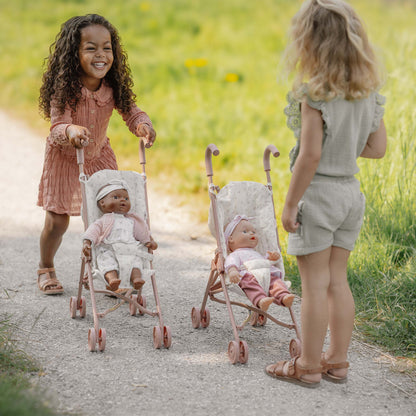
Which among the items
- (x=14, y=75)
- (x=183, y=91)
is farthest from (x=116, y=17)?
(x=183, y=91)

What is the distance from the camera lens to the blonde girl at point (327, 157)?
269cm

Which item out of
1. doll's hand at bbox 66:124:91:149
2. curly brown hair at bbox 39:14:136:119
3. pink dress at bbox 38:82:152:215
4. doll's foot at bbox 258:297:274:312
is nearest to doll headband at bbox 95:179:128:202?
doll's hand at bbox 66:124:91:149

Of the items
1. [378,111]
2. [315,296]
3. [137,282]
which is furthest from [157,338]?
[378,111]

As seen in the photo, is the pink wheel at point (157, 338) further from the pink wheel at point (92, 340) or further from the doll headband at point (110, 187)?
the doll headband at point (110, 187)

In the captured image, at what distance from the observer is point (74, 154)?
393 cm

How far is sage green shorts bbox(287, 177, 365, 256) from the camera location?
111 inches

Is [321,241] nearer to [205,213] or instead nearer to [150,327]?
[150,327]

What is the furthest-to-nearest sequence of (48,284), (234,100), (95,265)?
(234,100) < (48,284) < (95,265)

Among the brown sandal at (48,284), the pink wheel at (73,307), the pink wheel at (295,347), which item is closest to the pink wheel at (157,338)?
the pink wheel at (73,307)

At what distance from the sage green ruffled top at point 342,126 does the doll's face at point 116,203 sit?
113 centimetres

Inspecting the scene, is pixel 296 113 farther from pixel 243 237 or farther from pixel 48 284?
pixel 48 284

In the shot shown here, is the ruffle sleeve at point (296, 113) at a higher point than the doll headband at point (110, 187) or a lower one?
higher

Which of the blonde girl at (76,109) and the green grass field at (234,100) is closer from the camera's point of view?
the blonde girl at (76,109)

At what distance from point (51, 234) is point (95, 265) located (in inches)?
30.6
